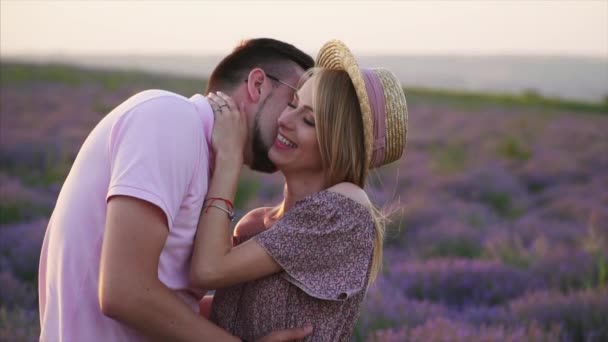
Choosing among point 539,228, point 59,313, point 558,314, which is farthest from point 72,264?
point 539,228

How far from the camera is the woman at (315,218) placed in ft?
7.54

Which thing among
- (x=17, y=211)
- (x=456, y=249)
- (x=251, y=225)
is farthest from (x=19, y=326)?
(x=456, y=249)

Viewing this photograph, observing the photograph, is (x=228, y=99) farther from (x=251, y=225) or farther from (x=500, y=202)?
(x=500, y=202)

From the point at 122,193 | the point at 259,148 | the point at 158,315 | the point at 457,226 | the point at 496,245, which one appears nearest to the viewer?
the point at 122,193

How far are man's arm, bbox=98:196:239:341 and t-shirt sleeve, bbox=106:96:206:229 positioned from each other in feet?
0.12

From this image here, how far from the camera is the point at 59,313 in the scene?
7.18ft

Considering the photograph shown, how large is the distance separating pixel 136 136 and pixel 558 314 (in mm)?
3614

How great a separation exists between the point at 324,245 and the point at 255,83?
734 millimetres

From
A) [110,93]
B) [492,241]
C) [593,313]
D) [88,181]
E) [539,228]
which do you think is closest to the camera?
[88,181]

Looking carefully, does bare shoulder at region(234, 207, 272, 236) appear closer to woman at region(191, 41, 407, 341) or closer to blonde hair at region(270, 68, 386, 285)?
woman at region(191, 41, 407, 341)

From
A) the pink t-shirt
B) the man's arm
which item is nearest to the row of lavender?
the pink t-shirt

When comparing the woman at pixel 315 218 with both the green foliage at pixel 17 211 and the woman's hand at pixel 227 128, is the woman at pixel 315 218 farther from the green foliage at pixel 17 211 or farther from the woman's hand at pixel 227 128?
the green foliage at pixel 17 211

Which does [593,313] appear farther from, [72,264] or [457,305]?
[72,264]

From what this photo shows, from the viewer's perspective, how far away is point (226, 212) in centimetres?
230
